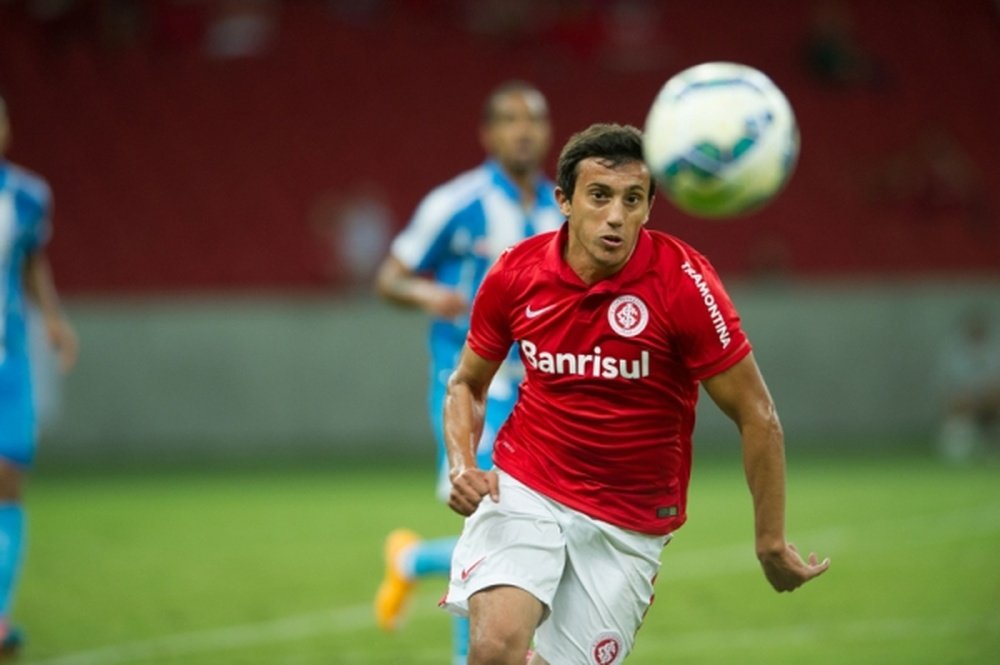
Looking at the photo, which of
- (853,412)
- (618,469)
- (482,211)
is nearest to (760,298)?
(853,412)

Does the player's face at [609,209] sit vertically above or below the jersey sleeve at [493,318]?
above

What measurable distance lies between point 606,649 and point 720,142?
163cm

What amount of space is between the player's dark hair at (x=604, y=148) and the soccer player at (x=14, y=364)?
3.93m

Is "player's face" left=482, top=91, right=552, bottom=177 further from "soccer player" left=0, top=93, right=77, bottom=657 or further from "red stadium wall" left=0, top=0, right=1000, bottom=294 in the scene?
"red stadium wall" left=0, top=0, right=1000, bottom=294

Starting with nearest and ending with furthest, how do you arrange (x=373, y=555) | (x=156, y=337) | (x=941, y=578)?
(x=941, y=578), (x=373, y=555), (x=156, y=337)

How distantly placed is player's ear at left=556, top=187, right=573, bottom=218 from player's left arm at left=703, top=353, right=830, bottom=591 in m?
0.74

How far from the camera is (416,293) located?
7.50 meters

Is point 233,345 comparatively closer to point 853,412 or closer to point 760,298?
point 760,298

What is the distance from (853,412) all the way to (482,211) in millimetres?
13618

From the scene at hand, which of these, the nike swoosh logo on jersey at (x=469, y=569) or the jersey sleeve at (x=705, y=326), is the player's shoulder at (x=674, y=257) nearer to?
the jersey sleeve at (x=705, y=326)

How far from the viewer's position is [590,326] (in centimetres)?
508

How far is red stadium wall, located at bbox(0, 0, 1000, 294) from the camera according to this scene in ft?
73.6

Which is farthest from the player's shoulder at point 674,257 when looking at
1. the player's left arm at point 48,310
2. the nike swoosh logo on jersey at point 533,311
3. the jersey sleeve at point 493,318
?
the player's left arm at point 48,310

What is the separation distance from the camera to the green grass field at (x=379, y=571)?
26.7 feet
